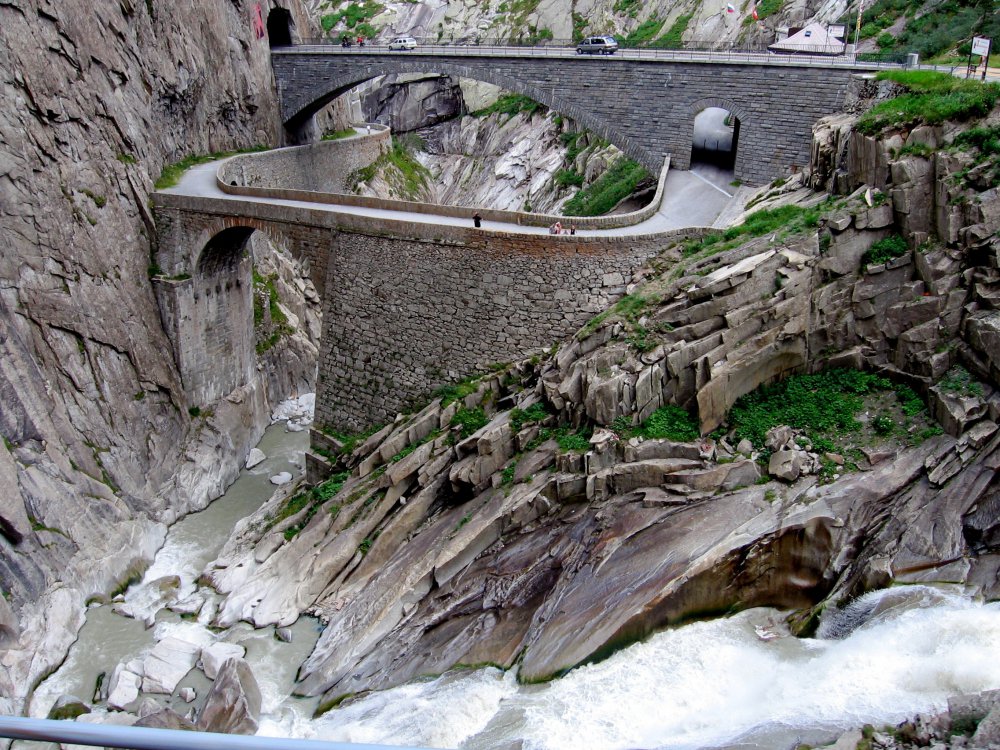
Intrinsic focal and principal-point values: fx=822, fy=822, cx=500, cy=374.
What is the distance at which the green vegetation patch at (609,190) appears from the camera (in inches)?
1483

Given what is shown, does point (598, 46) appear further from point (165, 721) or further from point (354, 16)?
point (354, 16)

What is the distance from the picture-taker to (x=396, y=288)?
26859 millimetres

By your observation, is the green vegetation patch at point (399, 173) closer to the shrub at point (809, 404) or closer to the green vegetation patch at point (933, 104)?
the green vegetation patch at point (933, 104)

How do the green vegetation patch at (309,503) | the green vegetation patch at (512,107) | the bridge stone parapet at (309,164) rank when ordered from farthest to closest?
the green vegetation patch at (512,107) < the bridge stone parapet at (309,164) < the green vegetation patch at (309,503)

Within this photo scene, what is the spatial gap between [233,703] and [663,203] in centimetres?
2104

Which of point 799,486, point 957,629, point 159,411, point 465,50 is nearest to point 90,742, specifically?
point 957,629

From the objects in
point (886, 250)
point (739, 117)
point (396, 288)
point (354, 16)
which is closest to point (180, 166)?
point (396, 288)

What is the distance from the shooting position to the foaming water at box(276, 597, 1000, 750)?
15344 mm

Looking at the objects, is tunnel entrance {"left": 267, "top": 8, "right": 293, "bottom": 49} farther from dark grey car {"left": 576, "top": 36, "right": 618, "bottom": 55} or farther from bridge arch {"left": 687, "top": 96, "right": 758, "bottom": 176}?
bridge arch {"left": 687, "top": 96, "right": 758, "bottom": 176}

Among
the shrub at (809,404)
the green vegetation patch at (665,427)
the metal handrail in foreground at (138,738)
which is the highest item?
the metal handrail in foreground at (138,738)

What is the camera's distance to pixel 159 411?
102ft

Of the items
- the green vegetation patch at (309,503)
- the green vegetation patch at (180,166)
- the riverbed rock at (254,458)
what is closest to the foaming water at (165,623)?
the riverbed rock at (254,458)

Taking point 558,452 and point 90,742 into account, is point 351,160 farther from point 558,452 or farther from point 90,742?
point 90,742

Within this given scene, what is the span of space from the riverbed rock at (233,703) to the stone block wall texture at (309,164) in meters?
19.8
